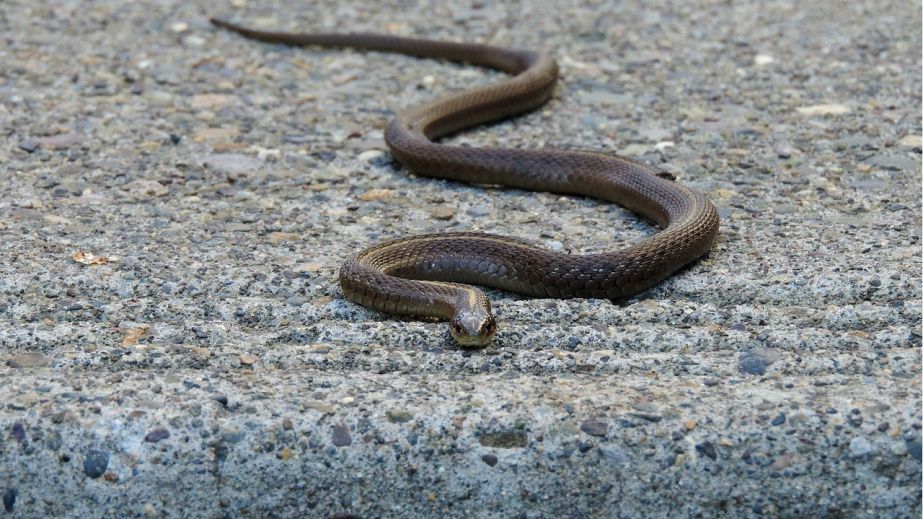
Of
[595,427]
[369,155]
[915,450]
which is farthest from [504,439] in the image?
[369,155]

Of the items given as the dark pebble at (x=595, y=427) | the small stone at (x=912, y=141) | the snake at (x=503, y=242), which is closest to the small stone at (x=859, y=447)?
the dark pebble at (x=595, y=427)

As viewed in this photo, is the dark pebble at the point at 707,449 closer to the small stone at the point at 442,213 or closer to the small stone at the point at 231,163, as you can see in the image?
the small stone at the point at 442,213

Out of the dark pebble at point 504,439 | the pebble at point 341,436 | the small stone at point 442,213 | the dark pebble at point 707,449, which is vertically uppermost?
the dark pebble at point 707,449

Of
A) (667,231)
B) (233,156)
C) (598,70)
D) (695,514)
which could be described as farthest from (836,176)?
(233,156)

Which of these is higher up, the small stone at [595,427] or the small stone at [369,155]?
the small stone at [595,427]

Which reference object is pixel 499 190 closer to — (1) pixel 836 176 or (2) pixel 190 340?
(1) pixel 836 176

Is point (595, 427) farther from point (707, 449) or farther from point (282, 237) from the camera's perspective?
point (282, 237)
